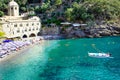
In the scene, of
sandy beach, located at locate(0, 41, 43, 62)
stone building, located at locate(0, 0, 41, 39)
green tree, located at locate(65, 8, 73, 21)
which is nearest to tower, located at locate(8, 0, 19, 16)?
stone building, located at locate(0, 0, 41, 39)

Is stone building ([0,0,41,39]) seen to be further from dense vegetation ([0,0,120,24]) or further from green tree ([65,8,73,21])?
green tree ([65,8,73,21])

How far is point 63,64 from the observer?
67750 millimetres

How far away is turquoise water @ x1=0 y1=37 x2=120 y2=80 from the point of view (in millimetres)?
57969

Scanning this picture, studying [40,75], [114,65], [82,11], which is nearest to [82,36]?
[82,11]

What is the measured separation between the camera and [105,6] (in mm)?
112625

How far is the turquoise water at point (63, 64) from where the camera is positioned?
190 ft

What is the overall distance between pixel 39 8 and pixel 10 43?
37.8 meters

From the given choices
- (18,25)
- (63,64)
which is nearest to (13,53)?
(63,64)

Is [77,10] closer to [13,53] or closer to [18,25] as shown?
[18,25]

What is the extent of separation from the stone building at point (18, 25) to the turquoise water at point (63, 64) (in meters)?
12.4

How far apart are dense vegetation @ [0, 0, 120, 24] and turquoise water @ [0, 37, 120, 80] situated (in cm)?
1978

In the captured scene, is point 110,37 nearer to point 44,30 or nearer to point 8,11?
point 44,30

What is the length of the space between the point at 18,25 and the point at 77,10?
930 inches

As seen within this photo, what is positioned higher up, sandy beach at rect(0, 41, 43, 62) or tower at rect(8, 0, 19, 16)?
tower at rect(8, 0, 19, 16)
